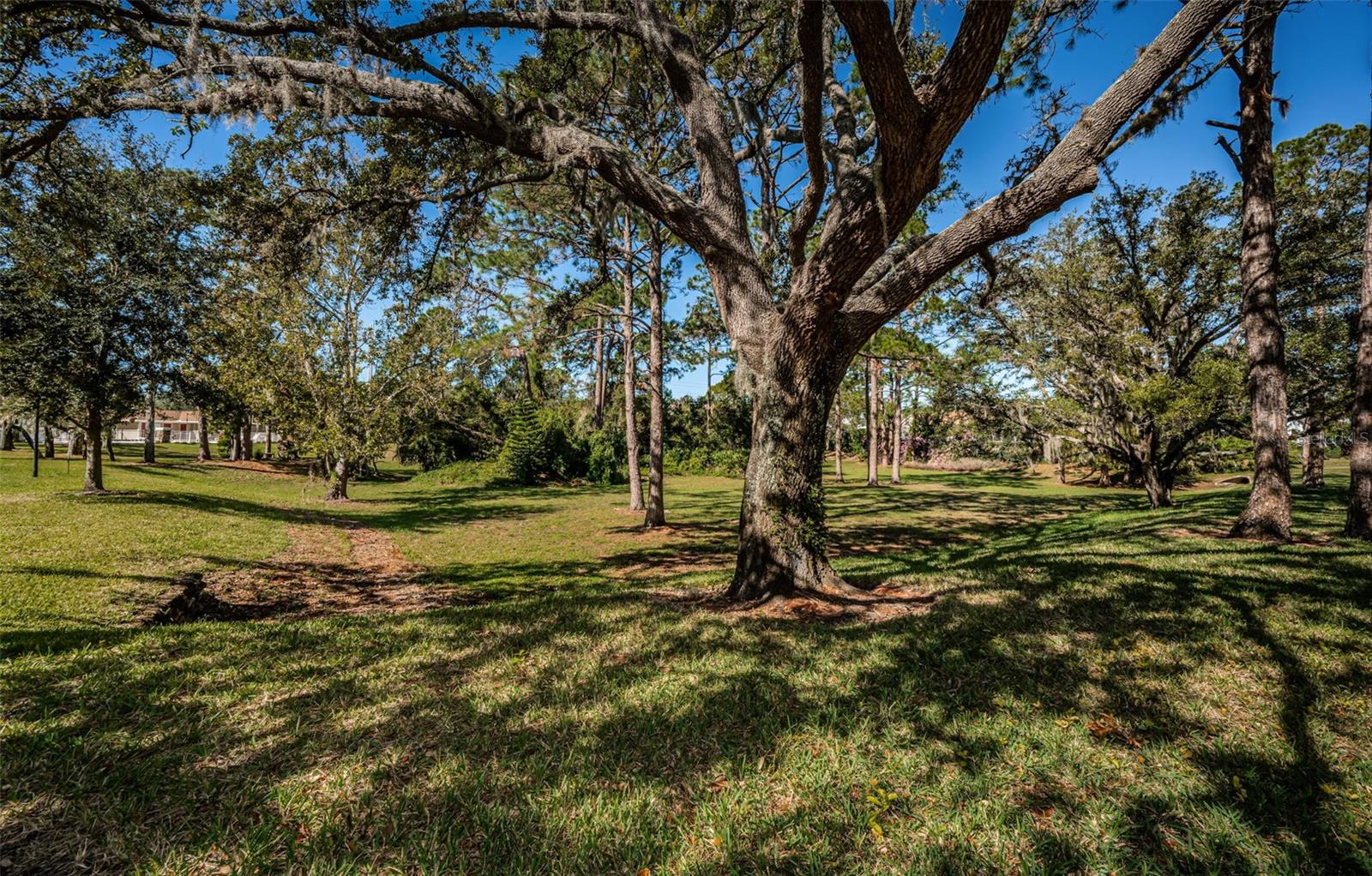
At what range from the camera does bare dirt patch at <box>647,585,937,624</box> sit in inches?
177

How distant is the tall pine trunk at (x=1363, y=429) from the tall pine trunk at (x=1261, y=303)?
1.92ft

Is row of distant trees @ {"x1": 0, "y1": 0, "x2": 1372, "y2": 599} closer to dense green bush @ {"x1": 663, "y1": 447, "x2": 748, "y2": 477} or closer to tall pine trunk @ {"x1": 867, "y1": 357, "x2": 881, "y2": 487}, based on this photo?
tall pine trunk @ {"x1": 867, "y1": 357, "x2": 881, "y2": 487}

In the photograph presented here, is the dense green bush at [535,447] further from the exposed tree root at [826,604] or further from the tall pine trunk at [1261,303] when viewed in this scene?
the tall pine trunk at [1261,303]

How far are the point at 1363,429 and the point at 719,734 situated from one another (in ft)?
33.3

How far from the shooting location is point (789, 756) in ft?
7.97

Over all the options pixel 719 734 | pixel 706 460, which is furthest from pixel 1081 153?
pixel 706 460

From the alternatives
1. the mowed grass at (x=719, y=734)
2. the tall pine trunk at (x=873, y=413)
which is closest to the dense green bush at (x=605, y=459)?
the tall pine trunk at (x=873, y=413)

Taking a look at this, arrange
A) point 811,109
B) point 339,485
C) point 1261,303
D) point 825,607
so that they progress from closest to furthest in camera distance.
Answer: point 811,109
point 825,607
point 1261,303
point 339,485

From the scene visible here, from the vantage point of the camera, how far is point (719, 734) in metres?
2.65

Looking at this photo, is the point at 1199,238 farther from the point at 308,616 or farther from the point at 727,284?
the point at 308,616

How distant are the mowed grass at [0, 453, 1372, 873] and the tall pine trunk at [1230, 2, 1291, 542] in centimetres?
210

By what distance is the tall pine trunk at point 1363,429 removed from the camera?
261 inches

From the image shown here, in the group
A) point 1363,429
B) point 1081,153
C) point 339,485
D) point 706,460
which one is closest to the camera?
point 1081,153

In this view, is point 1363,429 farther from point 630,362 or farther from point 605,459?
point 605,459
